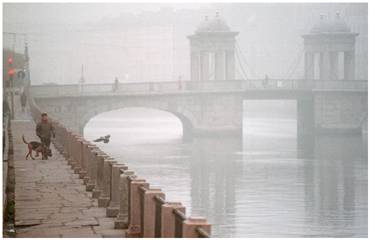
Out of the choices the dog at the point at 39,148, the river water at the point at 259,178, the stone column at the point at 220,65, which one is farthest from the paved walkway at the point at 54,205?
the stone column at the point at 220,65

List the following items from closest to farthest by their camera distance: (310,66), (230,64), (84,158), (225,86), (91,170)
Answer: (91,170), (84,158), (225,86), (230,64), (310,66)

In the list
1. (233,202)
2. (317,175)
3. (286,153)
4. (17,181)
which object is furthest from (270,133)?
(17,181)

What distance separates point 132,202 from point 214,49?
2117 inches

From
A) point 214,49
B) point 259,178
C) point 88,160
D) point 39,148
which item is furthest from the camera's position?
point 214,49

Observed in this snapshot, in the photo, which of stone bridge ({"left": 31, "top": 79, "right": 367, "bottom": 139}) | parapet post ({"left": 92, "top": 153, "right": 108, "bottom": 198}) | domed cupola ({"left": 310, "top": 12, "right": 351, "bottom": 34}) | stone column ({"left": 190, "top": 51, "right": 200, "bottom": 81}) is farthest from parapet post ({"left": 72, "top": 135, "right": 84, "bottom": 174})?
domed cupola ({"left": 310, "top": 12, "right": 351, "bottom": 34})

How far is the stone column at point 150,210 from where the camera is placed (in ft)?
36.2

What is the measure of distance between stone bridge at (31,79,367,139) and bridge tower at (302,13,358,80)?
13.5 ft

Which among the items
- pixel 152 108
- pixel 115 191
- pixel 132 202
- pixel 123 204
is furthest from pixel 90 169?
pixel 152 108

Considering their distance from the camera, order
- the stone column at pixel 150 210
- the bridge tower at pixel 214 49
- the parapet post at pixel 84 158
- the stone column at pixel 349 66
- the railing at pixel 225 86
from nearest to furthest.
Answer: the stone column at pixel 150 210, the parapet post at pixel 84 158, the railing at pixel 225 86, the bridge tower at pixel 214 49, the stone column at pixel 349 66

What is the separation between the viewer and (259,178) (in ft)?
135

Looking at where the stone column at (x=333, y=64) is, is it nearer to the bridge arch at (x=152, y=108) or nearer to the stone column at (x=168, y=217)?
the bridge arch at (x=152, y=108)

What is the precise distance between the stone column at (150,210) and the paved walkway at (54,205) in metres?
1.21

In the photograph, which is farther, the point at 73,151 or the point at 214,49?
the point at 214,49

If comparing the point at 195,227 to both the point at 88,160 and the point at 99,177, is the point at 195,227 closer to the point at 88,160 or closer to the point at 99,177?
the point at 99,177
